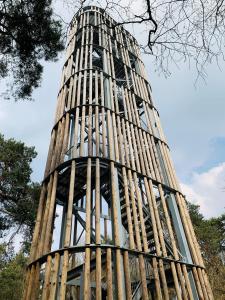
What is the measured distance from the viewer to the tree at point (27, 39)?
4566 millimetres

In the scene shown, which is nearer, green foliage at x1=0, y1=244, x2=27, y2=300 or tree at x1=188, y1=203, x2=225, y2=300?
tree at x1=188, y1=203, x2=225, y2=300

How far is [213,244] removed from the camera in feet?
57.5

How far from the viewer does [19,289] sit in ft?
49.8

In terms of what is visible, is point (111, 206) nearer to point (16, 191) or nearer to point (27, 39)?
point (27, 39)

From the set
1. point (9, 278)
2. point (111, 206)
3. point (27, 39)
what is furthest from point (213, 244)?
point (27, 39)

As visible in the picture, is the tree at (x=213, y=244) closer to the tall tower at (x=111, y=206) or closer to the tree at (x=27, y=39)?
the tall tower at (x=111, y=206)

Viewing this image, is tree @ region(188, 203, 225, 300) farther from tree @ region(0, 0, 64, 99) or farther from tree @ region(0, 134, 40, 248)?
tree @ region(0, 0, 64, 99)

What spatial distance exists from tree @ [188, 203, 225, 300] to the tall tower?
487 cm

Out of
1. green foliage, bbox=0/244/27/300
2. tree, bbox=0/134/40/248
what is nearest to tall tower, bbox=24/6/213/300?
tree, bbox=0/134/40/248

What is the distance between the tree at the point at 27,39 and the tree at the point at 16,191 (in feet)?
22.0

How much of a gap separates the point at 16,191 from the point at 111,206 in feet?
23.7

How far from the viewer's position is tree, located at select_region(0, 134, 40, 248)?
11.4 m

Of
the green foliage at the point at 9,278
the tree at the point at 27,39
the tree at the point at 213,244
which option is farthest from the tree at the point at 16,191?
the tree at the point at 213,244

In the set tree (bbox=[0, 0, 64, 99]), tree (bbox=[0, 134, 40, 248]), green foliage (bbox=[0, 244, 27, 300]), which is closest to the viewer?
tree (bbox=[0, 0, 64, 99])
